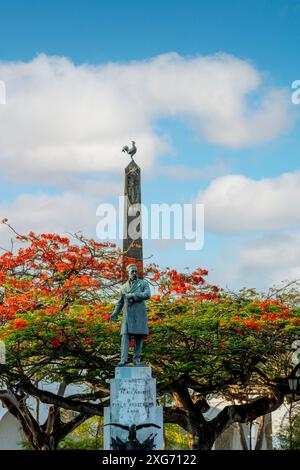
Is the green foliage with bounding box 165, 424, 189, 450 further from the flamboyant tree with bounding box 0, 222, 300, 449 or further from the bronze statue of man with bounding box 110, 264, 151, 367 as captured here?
the bronze statue of man with bounding box 110, 264, 151, 367

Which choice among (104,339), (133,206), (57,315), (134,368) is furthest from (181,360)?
(133,206)

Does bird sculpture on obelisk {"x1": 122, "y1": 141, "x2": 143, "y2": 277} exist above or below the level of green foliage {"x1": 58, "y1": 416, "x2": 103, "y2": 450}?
above

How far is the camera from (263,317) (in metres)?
21.1

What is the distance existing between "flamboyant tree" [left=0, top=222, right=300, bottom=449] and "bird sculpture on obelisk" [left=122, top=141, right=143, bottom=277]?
2.61 meters

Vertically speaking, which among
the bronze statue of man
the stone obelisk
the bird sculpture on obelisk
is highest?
the bird sculpture on obelisk

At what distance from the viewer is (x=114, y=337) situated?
21297 mm

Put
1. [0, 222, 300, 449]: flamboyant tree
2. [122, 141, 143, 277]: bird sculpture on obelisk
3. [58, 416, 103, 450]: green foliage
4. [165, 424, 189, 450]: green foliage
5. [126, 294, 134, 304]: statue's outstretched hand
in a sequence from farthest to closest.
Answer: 1. [165, 424, 189, 450]: green foliage
2. [122, 141, 143, 277]: bird sculpture on obelisk
3. [58, 416, 103, 450]: green foliage
4. [0, 222, 300, 449]: flamboyant tree
5. [126, 294, 134, 304]: statue's outstretched hand

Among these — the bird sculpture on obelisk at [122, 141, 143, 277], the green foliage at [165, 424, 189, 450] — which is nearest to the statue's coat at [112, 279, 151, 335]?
the bird sculpture on obelisk at [122, 141, 143, 277]

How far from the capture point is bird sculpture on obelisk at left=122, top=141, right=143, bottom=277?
2864cm

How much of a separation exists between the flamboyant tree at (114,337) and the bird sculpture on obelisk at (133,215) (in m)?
2.61

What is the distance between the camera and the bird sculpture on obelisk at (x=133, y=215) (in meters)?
28.6

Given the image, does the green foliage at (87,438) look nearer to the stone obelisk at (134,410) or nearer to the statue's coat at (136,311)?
the stone obelisk at (134,410)

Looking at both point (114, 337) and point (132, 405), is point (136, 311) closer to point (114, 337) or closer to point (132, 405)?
point (132, 405)

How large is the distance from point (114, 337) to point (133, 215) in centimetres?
855
